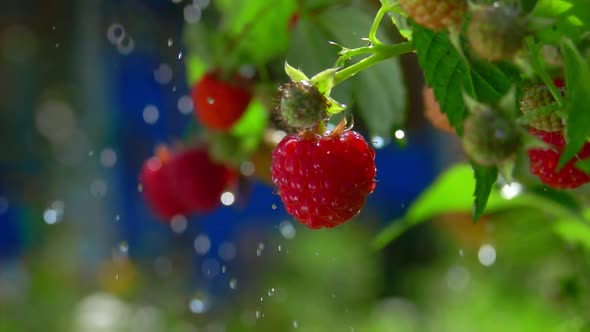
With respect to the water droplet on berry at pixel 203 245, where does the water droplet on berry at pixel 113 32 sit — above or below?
above

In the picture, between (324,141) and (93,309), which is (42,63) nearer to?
(93,309)

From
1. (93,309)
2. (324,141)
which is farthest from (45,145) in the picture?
(324,141)

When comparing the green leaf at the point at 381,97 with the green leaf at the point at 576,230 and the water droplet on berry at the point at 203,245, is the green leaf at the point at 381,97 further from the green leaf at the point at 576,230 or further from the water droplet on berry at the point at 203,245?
the water droplet on berry at the point at 203,245

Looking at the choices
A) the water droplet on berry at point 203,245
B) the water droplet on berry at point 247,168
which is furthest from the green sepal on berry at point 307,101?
the water droplet on berry at point 203,245

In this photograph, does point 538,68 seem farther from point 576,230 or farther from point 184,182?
point 184,182

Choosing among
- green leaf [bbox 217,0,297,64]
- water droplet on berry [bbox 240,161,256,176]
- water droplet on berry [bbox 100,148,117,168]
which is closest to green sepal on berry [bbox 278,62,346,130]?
green leaf [bbox 217,0,297,64]

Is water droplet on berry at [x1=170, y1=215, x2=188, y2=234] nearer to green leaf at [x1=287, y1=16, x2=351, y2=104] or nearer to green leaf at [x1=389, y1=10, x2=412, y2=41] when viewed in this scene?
green leaf at [x1=287, y1=16, x2=351, y2=104]

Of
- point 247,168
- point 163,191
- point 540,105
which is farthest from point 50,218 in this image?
point 540,105
